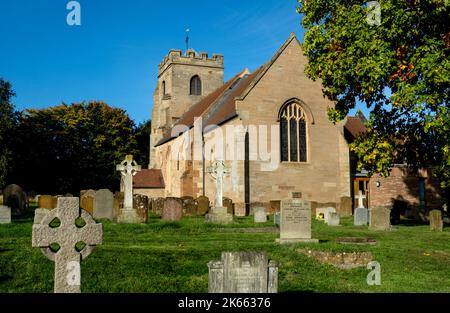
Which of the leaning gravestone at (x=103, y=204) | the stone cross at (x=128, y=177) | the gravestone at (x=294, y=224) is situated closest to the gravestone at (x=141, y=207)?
the stone cross at (x=128, y=177)

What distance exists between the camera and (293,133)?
27.3m

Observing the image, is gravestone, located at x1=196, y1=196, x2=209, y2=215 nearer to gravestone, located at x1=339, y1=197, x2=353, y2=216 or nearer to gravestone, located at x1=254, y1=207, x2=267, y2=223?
gravestone, located at x1=254, y1=207, x2=267, y2=223

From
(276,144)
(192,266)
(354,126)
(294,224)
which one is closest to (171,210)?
(294,224)

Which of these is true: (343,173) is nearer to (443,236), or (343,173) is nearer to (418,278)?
(443,236)

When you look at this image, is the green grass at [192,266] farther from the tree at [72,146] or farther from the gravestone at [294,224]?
the tree at [72,146]

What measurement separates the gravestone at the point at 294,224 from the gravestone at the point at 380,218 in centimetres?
554

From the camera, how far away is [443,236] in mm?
15312

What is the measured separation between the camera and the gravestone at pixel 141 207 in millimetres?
17719

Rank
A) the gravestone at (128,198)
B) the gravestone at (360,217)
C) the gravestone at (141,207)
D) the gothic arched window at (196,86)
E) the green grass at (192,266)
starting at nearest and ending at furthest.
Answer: the green grass at (192,266) → the gravestone at (128,198) → the gravestone at (141,207) → the gravestone at (360,217) → the gothic arched window at (196,86)

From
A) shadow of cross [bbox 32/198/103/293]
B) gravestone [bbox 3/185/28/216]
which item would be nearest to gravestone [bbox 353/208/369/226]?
shadow of cross [bbox 32/198/103/293]

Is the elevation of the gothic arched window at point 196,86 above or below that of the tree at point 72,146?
above

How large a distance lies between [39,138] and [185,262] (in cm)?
4026

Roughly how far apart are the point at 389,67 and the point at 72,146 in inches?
1560

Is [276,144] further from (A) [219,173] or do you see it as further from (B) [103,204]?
(B) [103,204]
